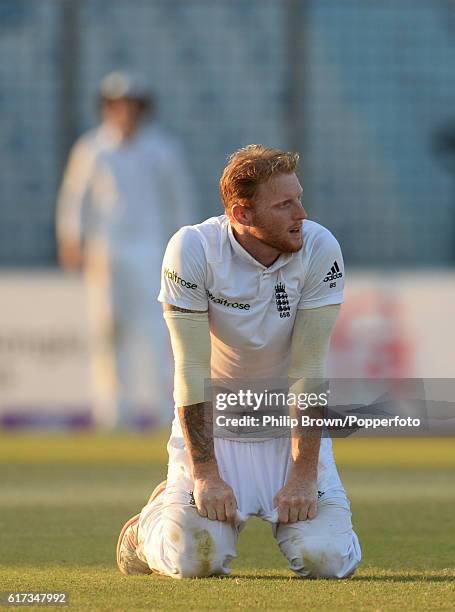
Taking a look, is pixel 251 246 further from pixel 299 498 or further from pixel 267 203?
pixel 299 498

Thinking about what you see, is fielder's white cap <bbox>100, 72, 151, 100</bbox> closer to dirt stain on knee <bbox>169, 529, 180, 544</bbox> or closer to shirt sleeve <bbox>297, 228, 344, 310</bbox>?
shirt sleeve <bbox>297, 228, 344, 310</bbox>

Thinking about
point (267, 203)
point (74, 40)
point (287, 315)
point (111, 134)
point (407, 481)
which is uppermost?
point (74, 40)

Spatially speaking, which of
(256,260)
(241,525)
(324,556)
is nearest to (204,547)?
(241,525)

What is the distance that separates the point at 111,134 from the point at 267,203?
284 inches

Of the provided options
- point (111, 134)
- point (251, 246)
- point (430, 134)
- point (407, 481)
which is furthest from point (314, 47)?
point (251, 246)

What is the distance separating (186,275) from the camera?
5.05 meters

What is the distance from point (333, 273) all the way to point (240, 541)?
5.02 feet

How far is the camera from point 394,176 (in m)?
16.6

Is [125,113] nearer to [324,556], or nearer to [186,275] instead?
[186,275]

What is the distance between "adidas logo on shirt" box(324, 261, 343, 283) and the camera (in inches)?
201

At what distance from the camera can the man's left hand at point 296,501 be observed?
16.6 ft

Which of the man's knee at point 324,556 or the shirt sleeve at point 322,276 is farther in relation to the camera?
the shirt sleeve at point 322,276

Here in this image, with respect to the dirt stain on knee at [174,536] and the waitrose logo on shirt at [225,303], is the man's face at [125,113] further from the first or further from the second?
the dirt stain on knee at [174,536]

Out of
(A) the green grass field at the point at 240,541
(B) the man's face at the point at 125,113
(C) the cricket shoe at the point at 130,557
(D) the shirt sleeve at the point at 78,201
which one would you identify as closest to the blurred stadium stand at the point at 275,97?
(D) the shirt sleeve at the point at 78,201
